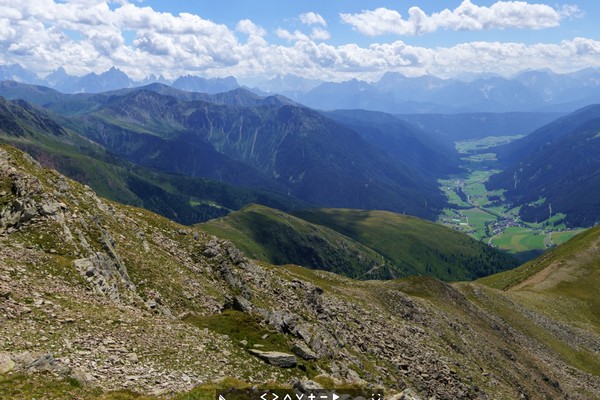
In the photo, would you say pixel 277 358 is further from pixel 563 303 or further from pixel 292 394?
pixel 563 303

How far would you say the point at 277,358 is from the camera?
32594 millimetres

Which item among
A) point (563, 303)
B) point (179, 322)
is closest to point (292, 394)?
point (179, 322)

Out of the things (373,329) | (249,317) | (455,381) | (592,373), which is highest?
(249,317)

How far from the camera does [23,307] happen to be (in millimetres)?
28219

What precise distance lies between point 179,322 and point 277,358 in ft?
29.6

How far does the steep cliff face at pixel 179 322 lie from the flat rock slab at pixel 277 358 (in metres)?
0.10

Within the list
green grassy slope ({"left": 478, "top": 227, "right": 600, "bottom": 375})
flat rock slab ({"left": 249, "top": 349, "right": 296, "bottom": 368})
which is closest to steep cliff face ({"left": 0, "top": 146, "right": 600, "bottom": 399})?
flat rock slab ({"left": 249, "top": 349, "right": 296, "bottom": 368})

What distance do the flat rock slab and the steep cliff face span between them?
0.10 metres

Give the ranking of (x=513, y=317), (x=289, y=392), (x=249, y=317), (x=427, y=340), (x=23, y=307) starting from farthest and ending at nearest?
(x=513, y=317) → (x=427, y=340) → (x=249, y=317) → (x=23, y=307) → (x=289, y=392)

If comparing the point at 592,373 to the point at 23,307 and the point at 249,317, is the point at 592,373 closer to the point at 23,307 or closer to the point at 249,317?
the point at 249,317

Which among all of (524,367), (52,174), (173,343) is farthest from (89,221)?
(524,367)

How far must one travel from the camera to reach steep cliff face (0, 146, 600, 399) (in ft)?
85.0

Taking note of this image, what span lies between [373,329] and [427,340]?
1093 cm

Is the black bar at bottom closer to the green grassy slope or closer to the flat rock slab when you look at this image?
the flat rock slab
